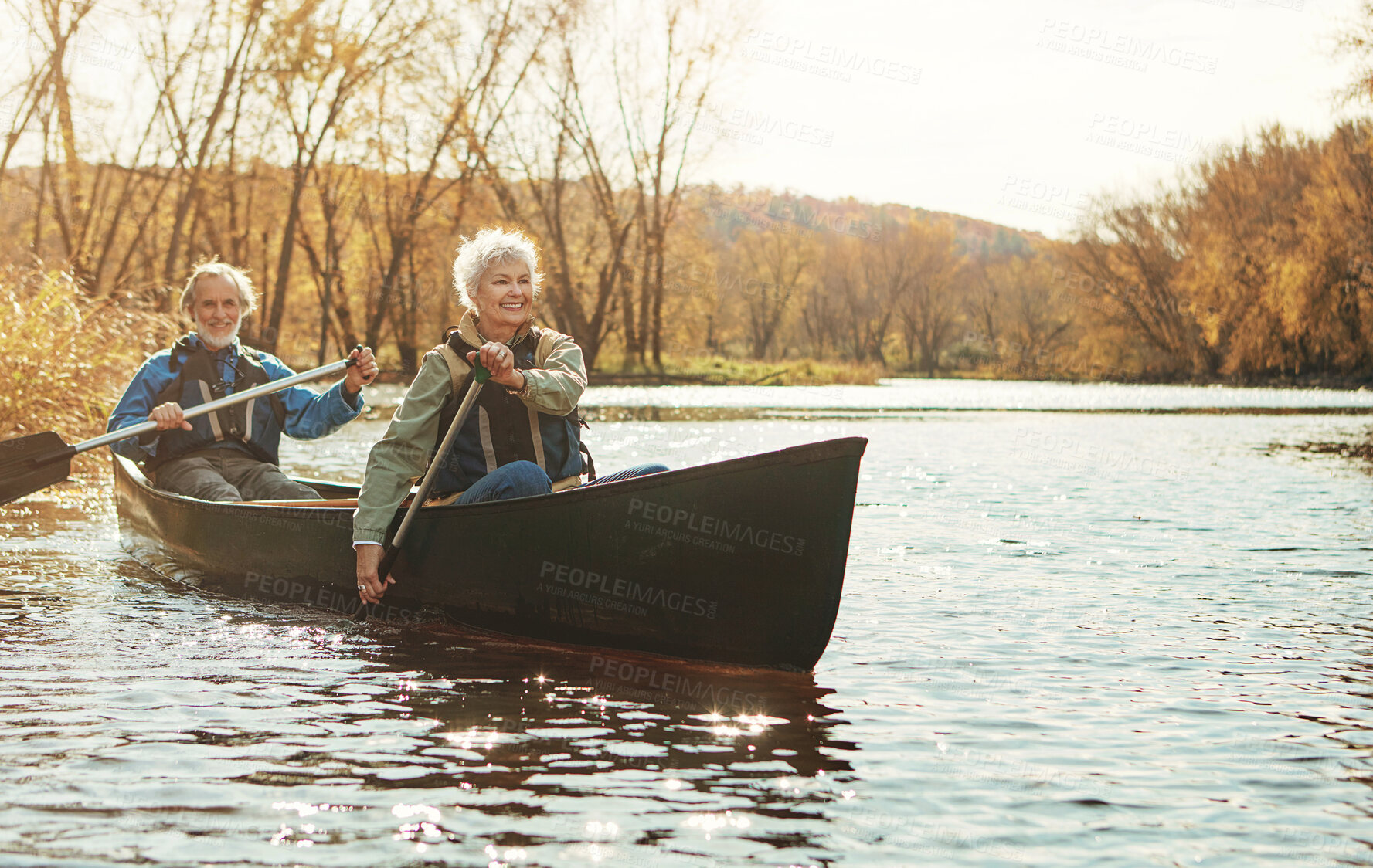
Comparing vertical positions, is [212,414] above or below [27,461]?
above

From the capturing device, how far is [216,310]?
19.8 feet

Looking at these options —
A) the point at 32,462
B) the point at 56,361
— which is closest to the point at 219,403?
the point at 32,462

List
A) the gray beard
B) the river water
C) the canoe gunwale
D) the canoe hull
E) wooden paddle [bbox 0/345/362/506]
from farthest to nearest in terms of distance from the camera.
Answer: wooden paddle [bbox 0/345/362/506] → the gray beard → the canoe hull → the canoe gunwale → the river water

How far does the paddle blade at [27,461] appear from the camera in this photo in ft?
21.1

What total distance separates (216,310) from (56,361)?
12.0 feet

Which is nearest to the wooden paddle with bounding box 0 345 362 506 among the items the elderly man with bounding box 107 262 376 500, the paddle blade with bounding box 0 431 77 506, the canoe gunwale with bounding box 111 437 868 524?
the paddle blade with bounding box 0 431 77 506

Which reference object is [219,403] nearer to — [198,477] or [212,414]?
[212,414]

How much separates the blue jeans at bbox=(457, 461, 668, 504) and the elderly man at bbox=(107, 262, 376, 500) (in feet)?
5.47

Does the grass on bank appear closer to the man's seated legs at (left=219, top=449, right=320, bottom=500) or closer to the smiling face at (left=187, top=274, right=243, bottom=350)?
the man's seated legs at (left=219, top=449, right=320, bottom=500)

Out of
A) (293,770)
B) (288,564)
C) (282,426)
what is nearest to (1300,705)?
(293,770)

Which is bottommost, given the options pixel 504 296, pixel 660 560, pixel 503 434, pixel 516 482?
pixel 660 560

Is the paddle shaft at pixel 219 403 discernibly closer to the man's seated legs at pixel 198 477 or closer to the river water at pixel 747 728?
the man's seated legs at pixel 198 477

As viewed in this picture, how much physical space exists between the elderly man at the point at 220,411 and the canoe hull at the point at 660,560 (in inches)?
49.0

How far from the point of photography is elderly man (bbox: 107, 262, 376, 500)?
606cm
